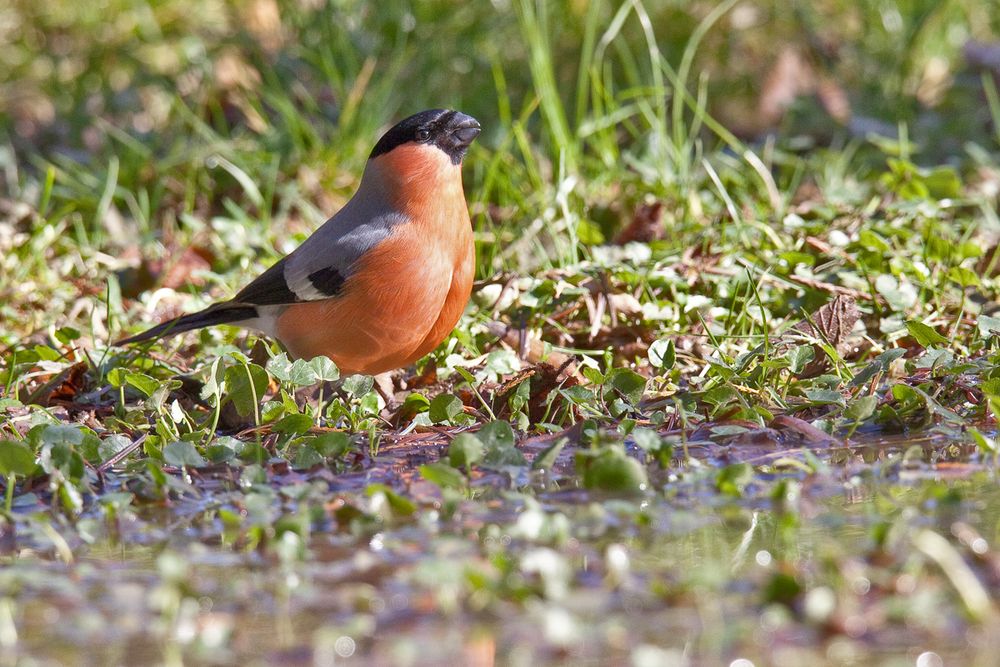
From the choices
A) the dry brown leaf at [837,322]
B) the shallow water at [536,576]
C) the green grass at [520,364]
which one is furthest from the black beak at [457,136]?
the shallow water at [536,576]

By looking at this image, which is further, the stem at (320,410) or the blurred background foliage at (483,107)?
the blurred background foliage at (483,107)

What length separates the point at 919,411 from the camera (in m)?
3.51

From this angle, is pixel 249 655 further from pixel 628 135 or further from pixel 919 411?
pixel 628 135

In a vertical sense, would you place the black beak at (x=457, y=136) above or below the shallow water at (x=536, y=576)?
above

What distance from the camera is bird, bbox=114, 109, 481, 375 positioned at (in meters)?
3.91

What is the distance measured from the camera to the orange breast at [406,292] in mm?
3889

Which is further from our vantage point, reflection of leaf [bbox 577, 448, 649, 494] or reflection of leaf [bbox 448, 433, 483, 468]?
reflection of leaf [bbox 448, 433, 483, 468]

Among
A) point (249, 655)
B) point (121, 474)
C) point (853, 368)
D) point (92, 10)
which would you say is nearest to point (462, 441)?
point (121, 474)

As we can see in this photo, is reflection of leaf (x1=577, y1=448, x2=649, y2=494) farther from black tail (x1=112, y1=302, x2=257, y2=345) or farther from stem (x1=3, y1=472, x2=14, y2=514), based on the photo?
black tail (x1=112, y1=302, x2=257, y2=345)

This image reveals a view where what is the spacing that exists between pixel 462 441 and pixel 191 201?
3.30 meters

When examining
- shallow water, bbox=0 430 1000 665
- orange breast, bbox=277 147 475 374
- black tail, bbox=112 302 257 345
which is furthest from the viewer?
black tail, bbox=112 302 257 345

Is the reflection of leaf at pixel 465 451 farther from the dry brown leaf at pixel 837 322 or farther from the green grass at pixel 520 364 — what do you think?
the dry brown leaf at pixel 837 322

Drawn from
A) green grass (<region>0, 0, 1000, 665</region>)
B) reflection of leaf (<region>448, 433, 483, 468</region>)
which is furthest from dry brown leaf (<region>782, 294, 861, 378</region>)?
reflection of leaf (<region>448, 433, 483, 468</region>)

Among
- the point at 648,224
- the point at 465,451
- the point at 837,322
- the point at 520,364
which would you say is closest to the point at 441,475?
the point at 465,451
